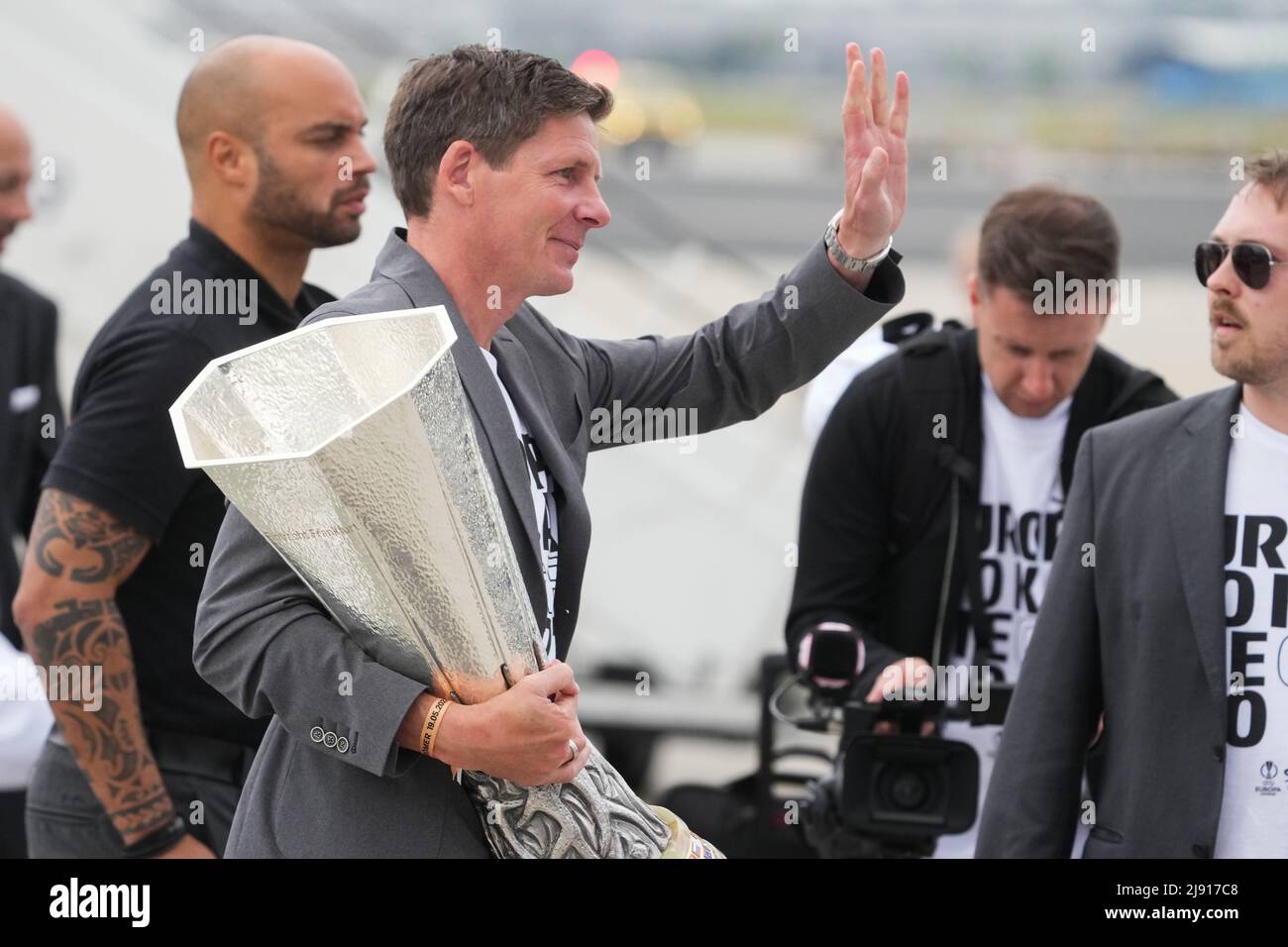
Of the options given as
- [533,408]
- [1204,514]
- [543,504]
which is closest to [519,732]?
[543,504]

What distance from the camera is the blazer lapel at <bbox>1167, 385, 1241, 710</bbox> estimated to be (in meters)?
2.83

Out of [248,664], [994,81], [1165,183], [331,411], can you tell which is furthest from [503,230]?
[994,81]

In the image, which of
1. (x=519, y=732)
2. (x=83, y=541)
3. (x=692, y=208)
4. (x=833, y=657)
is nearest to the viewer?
(x=519, y=732)

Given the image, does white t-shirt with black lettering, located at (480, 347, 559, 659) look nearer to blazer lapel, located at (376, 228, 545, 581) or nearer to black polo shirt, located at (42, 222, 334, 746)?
blazer lapel, located at (376, 228, 545, 581)

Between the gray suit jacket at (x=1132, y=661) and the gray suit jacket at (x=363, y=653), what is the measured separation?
2.05 ft

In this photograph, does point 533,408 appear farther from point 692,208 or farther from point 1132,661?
point 692,208

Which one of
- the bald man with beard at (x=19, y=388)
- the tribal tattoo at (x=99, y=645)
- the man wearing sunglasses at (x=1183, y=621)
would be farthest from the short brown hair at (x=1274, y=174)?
the bald man with beard at (x=19, y=388)

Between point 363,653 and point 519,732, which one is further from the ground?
point 363,653

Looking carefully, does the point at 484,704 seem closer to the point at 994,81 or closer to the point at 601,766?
the point at 601,766

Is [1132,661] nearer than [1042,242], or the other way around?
[1132,661]

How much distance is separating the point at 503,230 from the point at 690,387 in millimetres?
555

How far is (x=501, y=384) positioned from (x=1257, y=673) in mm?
1382

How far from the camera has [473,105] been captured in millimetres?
2426

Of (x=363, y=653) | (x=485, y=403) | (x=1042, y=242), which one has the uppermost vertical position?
(x=1042, y=242)
